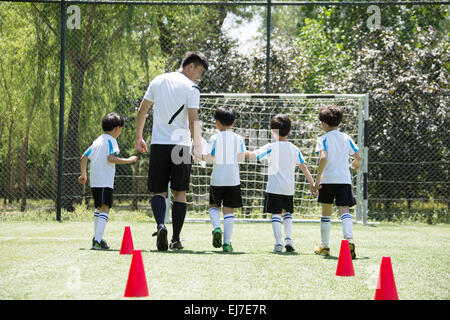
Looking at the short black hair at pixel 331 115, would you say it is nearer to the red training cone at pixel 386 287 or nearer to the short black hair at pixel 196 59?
the short black hair at pixel 196 59

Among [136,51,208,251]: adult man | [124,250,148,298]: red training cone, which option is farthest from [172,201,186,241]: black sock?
[124,250,148,298]: red training cone

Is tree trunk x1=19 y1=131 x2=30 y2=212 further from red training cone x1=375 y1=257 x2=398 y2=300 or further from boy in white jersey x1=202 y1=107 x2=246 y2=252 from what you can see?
red training cone x1=375 y1=257 x2=398 y2=300

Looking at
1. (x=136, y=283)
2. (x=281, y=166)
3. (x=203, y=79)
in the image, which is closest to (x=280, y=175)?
(x=281, y=166)

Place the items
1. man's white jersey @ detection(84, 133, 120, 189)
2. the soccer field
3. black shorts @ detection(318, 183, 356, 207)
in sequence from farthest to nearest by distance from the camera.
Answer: man's white jersey @ detection(84, 133, 120, 189) → black shorts @ detection(318, 183, 356, 207) → the soccer field

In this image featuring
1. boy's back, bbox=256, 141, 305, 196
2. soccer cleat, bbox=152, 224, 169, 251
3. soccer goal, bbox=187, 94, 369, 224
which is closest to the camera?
soccer cleat, bbox=152, 224, 169, 251

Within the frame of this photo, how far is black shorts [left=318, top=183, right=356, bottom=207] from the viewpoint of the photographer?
17.9ft

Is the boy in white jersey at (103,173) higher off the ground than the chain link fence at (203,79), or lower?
lower

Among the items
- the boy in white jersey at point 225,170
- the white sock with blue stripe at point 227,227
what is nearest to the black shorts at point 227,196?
the boy in white jersey at point 225,170

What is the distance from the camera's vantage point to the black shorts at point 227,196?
5758 millimetres

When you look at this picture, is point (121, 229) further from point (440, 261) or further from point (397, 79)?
point (397, 79)

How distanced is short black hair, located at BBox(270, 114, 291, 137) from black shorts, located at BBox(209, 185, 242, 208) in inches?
29.8

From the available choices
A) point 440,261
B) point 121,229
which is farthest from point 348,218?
point 121,229

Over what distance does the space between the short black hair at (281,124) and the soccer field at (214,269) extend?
123cm

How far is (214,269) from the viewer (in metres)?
4.22
